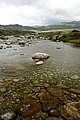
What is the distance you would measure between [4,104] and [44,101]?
2531 mm

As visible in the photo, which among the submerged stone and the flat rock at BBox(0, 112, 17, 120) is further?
the submerged stone

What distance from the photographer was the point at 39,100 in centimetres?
1112

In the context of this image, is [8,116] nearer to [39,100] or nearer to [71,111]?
[39,100]

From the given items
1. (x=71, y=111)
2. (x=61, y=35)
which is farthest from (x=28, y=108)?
(x=61, y=35)

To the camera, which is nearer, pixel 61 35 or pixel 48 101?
pixel 48 101

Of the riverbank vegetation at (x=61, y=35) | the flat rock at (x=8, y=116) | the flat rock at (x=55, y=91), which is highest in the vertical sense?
the flat rock at (x=8, y=116)

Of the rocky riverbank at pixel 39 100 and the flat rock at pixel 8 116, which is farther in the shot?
the rocky riverbank at pixel 39 100

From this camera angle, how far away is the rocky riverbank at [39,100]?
30.3ft

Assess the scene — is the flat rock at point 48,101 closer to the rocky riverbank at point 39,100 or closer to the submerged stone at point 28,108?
the rocky riverbank at point 39,100

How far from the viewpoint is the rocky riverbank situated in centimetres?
925

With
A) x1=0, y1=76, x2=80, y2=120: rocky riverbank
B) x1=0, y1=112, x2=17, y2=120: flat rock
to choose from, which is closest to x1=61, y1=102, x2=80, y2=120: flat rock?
x1=0, y1=76, x2=80, y2=120: rocky riverbank

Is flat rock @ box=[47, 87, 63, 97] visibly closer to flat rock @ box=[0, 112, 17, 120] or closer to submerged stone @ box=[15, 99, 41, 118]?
submerged stone @ box=[15, 99, 41, 118]

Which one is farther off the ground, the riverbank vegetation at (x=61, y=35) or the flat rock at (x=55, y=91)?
the flat rock at (x=55, y=91)

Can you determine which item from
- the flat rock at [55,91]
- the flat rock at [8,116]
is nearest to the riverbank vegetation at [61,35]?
the flat rock at [55,91]
